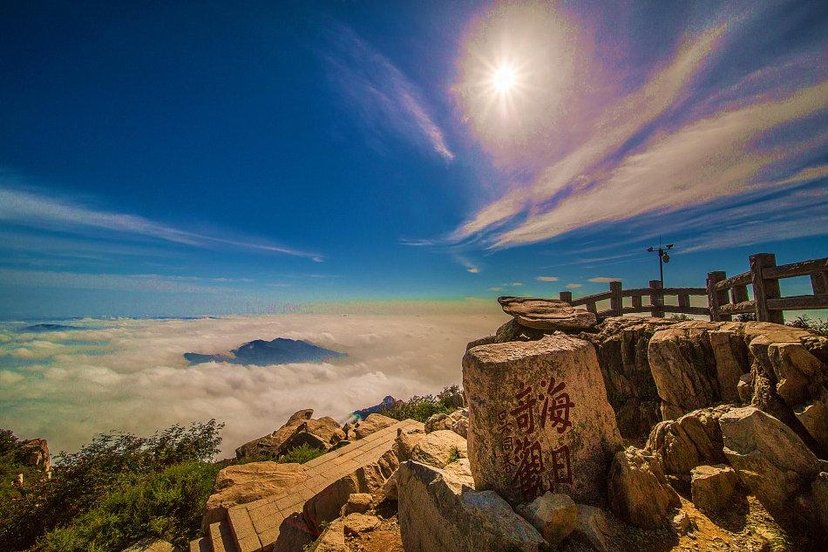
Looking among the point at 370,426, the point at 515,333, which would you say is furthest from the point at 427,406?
the point at 515,333

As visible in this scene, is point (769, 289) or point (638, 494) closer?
point (638, 494)

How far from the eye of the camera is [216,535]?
6.63m

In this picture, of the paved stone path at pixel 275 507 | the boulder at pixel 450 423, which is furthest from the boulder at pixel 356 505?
the boulder at pixel 450 423

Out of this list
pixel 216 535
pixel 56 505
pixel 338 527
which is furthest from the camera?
pixel 56 505

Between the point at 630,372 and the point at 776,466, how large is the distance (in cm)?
410

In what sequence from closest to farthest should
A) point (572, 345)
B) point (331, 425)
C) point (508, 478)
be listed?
point (508, 478) → point (572, 345) → point (331, 425)

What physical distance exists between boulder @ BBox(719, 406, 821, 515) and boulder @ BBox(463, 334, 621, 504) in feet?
4.66

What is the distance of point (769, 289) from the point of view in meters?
7.09

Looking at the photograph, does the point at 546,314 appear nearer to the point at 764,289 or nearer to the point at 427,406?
the point at 764,289

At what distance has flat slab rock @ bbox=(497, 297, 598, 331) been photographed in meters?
8.77

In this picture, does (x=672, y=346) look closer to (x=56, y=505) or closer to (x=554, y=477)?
(x=554, y=477)

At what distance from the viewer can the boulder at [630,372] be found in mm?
7355

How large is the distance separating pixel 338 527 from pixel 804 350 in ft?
25.2

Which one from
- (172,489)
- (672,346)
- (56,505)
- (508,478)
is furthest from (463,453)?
(56,505)
